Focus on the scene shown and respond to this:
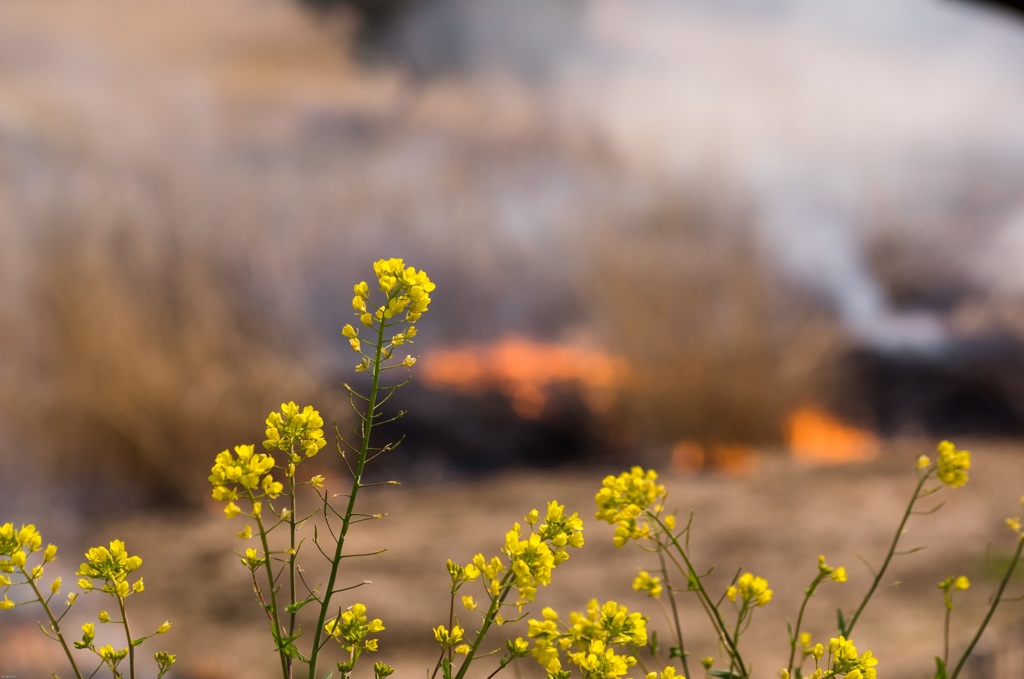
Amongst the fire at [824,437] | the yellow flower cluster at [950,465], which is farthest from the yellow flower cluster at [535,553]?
the fire at [824,437]

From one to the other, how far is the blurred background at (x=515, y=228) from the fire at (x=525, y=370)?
0.06 feet

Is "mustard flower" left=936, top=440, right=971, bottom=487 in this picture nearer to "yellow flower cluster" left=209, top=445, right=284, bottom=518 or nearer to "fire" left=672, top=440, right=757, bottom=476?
"yellow flower cluster" left=209, top=445, right=284, bottom=518

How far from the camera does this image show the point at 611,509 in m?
0.70

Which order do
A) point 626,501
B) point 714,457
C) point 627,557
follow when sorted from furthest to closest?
1. point 714,457
2. point 627,557
3. point 626,501

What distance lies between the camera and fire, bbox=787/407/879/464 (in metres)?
4.57

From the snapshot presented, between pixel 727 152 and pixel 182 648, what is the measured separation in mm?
4108

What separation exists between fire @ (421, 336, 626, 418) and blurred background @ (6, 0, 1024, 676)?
0.02 meters

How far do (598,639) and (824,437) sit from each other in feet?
14.4

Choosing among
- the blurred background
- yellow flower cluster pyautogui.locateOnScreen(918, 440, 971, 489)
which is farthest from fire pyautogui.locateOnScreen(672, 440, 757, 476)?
yellow flower cluster pyautogui.locateOnScreen(918, 440, 971, 489)

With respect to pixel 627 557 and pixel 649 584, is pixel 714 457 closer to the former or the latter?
pixel 627 557

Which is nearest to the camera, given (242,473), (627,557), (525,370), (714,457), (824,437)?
(242,473)

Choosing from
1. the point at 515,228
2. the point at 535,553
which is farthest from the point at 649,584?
the point at 515,228

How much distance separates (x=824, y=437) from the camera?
4.78 metres

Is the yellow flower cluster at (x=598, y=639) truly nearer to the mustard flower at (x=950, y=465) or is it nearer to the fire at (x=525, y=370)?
the mustard flower at (x=950, y=465)
